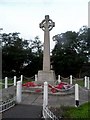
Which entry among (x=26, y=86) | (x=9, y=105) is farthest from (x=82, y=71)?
(x=9, y=105)

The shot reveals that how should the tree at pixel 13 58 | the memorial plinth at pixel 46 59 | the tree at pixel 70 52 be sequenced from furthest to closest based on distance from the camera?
the tree at pixel 70 52, the tree at pixel 13 58, the memorial plinth at pixel 46 59

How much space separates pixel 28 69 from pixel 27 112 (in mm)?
31865

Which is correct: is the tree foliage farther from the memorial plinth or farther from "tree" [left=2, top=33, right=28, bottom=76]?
the memorial plinth

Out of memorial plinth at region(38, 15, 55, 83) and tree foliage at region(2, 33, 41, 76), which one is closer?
memorial plinth at region(38, 15, 55, 83)

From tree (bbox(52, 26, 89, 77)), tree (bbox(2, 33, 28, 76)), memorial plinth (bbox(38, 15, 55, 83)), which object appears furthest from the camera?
tree (bbox(52, 26, 89, 77))

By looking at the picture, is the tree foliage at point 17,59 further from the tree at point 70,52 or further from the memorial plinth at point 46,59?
the memorial plinth at point 46,59

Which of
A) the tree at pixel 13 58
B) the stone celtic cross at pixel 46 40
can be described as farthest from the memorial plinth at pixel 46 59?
the tree at pixel 13 58

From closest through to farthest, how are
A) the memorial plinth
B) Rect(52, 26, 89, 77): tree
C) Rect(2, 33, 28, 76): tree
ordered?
the memorial plinth < Rect(2, 33, 28, 76): tree < Rect(52, 26, 89, 77): tree

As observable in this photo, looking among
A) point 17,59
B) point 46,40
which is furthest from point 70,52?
point 46,40

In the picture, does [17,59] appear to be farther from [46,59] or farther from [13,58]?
[46,59]

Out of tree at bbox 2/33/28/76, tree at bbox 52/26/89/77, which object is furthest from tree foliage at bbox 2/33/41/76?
tree at bbox 52/26/89/77

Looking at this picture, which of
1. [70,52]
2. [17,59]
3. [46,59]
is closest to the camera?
[46,59]

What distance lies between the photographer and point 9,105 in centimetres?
1098

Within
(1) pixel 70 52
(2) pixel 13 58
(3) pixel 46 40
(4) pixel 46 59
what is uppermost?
(1) pixel 70 52
